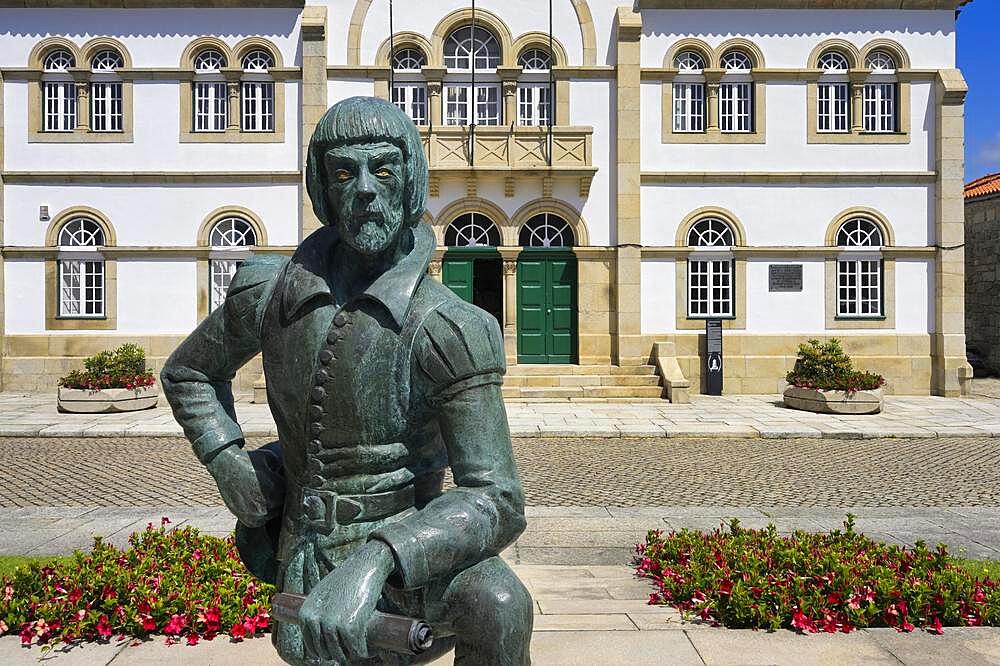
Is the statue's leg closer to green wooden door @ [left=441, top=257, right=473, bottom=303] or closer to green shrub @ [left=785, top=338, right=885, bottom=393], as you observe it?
green shrub @ [left=785, top=338, right=885, bottom=393]

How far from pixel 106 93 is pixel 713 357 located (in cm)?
1587

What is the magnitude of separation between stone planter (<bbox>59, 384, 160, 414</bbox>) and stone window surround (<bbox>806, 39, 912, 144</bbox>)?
645 inches

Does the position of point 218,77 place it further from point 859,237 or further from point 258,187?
point 859,237

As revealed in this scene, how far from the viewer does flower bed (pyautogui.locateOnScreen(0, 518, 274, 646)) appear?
4344mm

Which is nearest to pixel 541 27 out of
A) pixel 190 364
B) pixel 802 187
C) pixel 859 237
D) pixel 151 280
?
pixel 802 187

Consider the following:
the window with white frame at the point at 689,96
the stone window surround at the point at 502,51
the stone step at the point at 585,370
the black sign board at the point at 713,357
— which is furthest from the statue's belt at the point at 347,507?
the window with white frame at the point at 689,96

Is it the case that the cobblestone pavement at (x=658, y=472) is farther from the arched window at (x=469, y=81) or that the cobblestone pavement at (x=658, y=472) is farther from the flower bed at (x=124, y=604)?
the arched window at (x=469, y=81)

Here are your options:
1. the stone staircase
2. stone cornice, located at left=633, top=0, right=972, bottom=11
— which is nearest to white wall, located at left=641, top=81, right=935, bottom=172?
stone cornice, located at left=633, top=0, right=972, bottom=11

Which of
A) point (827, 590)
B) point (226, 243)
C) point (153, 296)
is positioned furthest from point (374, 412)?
point (153, 296)

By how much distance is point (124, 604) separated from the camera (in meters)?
4.48

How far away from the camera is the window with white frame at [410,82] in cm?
1966

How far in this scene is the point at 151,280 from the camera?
19.4 m

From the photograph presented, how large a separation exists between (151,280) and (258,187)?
3367 millimetres

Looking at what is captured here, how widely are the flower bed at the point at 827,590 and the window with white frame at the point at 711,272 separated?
14.5 metres
